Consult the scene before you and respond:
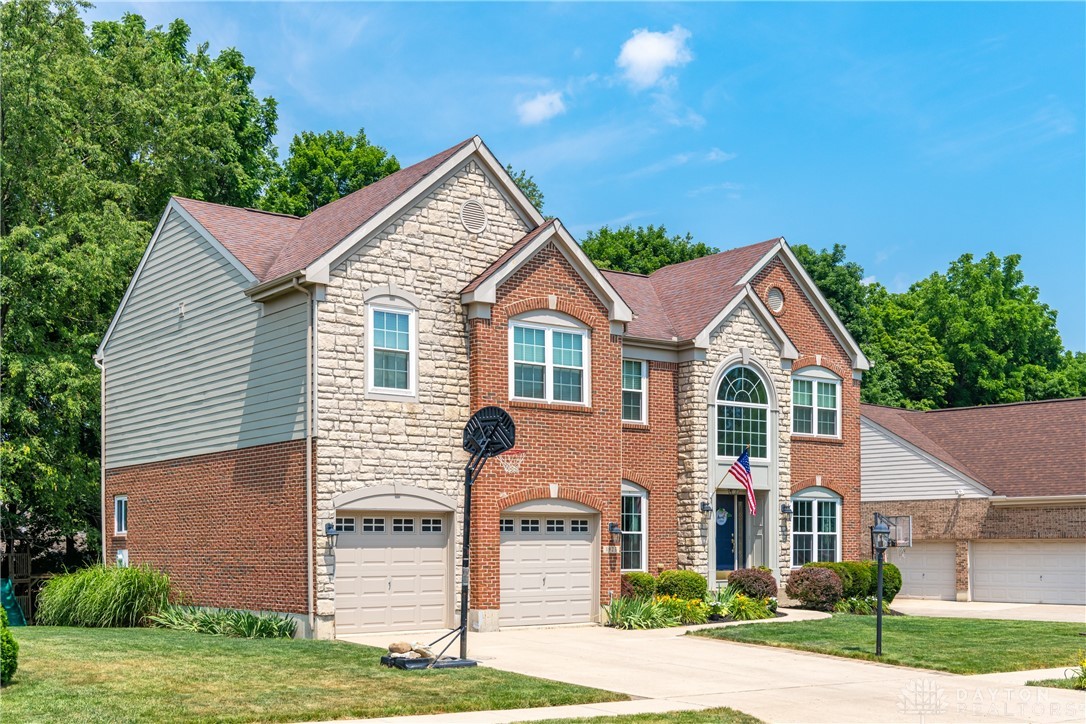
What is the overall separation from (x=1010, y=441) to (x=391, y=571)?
80.4 feet

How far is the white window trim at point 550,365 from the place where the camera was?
78.9ft

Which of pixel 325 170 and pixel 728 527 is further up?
pixel 325 170

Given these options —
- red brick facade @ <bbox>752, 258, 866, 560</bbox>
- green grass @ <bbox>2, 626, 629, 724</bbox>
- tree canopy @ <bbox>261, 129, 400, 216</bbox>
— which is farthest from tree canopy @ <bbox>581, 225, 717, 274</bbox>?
green grass @ <bbox>2, 626, 629, 724</bbox>

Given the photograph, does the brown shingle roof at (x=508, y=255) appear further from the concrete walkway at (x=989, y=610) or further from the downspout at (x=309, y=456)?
the concrete walkway at (x=989, y=610)

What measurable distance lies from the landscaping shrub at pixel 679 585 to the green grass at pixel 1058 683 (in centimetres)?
1005

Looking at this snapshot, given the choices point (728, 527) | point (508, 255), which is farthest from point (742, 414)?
point (508, 255)

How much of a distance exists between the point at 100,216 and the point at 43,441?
644cm

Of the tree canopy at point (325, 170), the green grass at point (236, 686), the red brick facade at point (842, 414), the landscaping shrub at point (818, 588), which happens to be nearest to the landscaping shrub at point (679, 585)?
the landscaping shrub at point (818, 588)

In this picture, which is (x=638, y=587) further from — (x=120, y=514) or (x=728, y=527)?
(x=120, y=514)

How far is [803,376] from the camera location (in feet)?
103

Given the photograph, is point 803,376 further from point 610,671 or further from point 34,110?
point 34,110

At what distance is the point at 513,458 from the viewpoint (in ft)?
78.4

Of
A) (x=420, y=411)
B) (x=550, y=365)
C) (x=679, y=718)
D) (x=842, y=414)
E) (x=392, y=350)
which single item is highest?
(x=392, y=350)

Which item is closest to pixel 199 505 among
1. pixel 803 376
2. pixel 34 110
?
pixel 34 110
